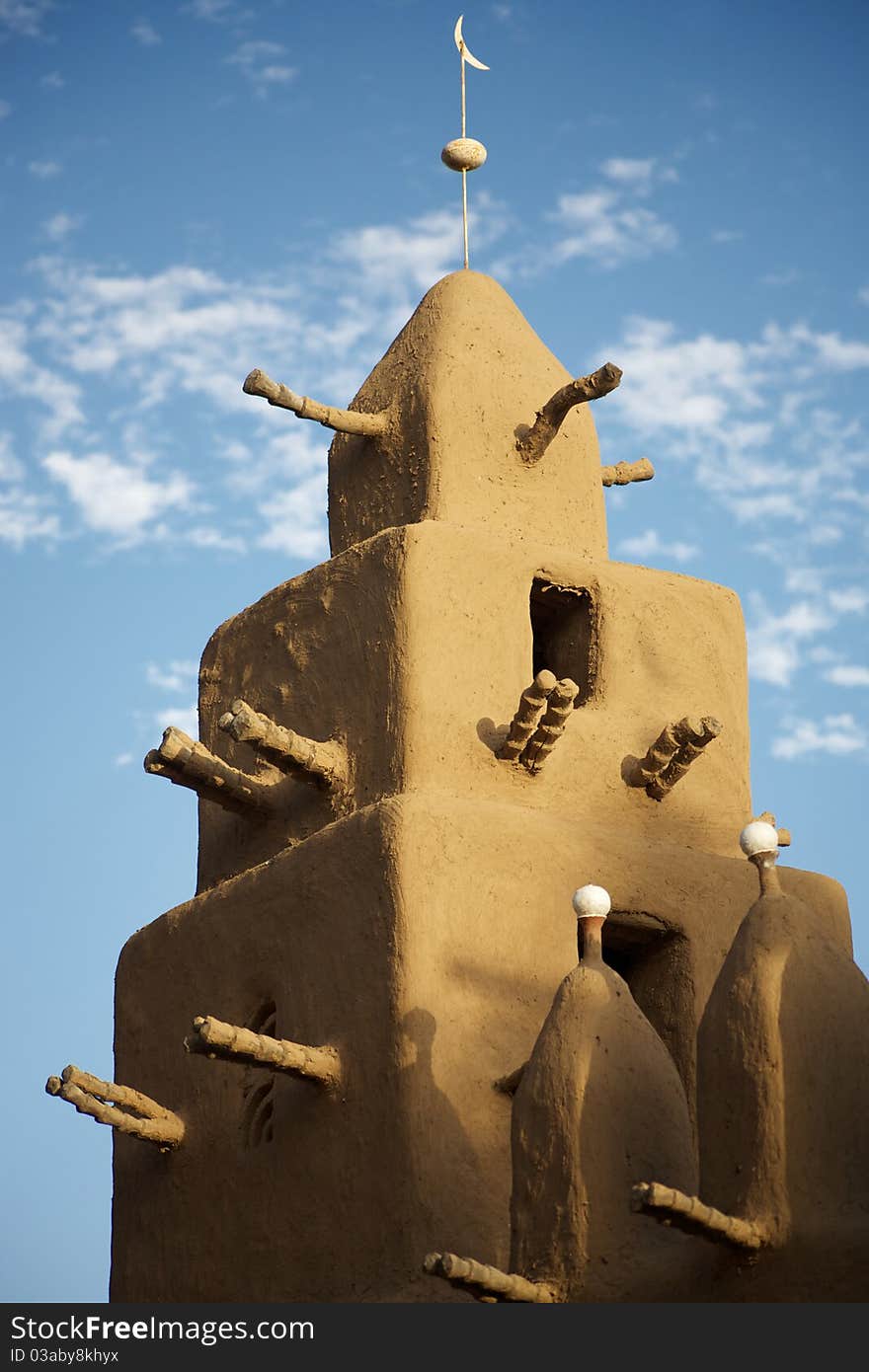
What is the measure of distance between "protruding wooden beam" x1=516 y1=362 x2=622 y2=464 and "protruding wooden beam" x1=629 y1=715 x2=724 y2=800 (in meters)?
2.20

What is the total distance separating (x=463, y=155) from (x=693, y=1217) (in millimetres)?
9286

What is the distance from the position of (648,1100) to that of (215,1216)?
356cm

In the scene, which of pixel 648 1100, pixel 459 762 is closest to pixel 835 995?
pixel 648 1100

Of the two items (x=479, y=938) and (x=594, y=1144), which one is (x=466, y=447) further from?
(x=594, y=1144)

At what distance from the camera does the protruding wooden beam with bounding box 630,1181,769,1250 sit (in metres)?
11.0

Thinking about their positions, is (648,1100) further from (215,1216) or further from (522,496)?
(522,496)

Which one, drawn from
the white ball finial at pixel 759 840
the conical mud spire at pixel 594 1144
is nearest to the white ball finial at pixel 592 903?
the conical mud spire at pixel 594 1144

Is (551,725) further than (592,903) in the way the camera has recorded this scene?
Yes

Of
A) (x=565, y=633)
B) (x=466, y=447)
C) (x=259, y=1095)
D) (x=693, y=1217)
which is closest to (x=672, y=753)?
(x=565, y=633)

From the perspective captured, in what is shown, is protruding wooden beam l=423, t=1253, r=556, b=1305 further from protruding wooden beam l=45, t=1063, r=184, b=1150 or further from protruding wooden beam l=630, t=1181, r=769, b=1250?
protruding wooden beam l=45, t=1063, r=184, b=1150

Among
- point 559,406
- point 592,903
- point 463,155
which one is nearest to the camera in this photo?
point 592,903

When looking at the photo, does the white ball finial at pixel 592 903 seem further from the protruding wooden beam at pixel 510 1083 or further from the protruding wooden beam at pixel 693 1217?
the protruding wooden beam at pixel 693 1217

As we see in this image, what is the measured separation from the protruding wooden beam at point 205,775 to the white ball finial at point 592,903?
132 inches

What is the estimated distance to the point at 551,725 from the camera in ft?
47.3
